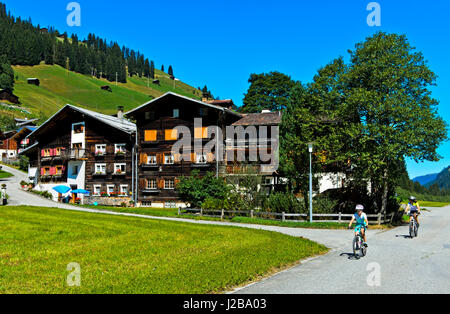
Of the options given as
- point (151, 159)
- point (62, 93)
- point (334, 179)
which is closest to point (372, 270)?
point (334, 179)

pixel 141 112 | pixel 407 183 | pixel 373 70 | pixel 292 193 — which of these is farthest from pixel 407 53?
pixel 407 183

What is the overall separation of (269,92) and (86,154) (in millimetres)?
33171

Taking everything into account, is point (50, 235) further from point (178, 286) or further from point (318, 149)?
point (318, 149)

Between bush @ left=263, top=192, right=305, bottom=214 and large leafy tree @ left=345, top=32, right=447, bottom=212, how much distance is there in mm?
5294

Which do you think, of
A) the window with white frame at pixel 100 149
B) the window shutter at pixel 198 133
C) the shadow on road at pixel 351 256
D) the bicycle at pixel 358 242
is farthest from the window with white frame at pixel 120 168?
the bicycle at pixel 358 242

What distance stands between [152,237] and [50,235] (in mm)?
3992

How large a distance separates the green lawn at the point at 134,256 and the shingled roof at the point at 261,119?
26415 millimetres

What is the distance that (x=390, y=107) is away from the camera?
2703 centimetres

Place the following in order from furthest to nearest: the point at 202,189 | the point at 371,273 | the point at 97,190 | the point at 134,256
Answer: the point at 97,190
the point at 202,189
the point at 134,256
the point at 371,273

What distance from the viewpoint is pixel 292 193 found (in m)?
31.5

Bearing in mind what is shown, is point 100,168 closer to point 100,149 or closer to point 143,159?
point 100,149

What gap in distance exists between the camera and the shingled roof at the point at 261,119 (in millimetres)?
45300

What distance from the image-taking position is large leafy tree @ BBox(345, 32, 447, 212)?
1055 inches

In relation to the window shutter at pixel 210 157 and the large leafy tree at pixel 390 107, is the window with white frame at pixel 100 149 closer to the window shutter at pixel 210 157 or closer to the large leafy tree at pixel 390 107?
the window shutter at pixel 210 157
